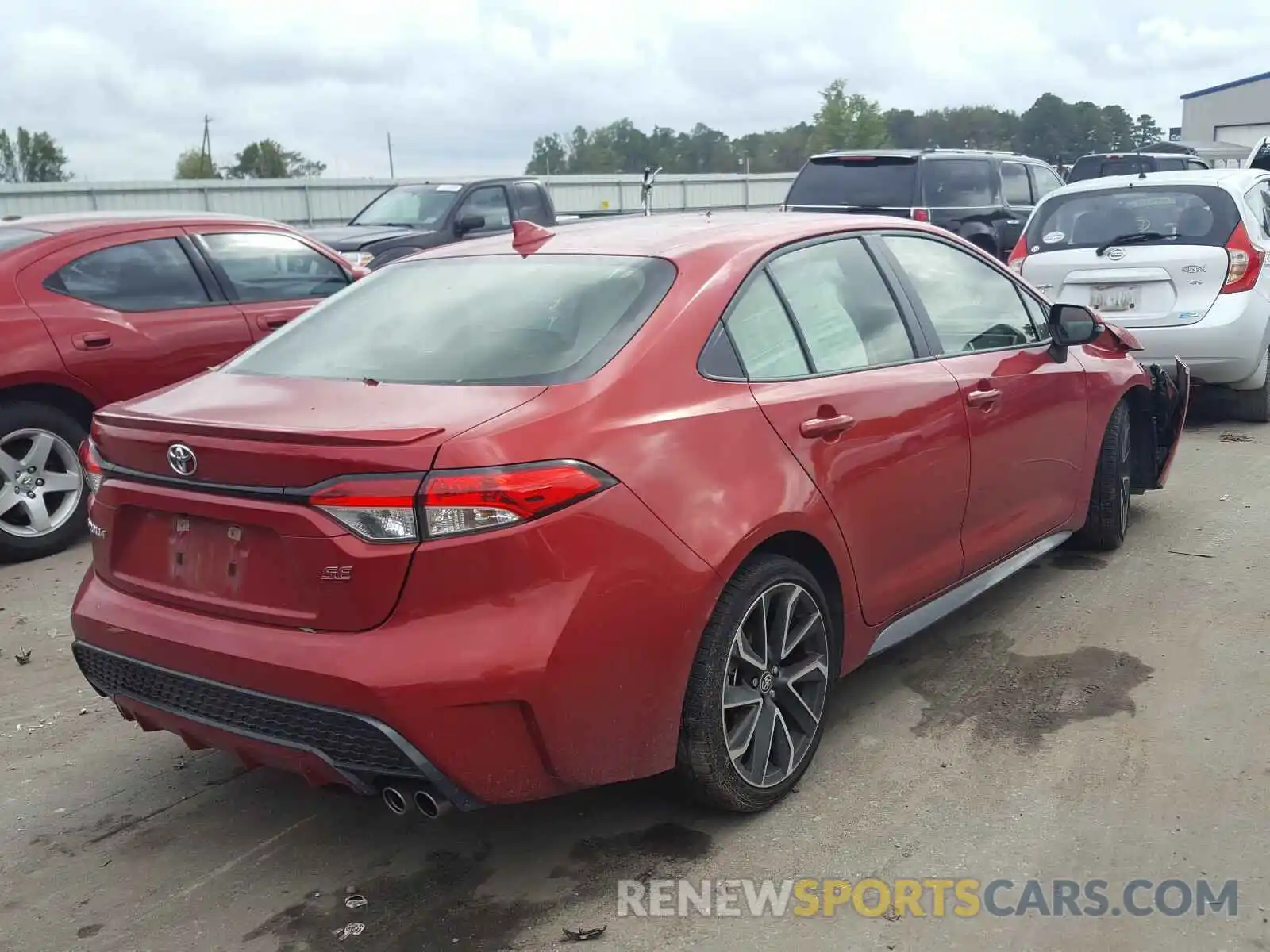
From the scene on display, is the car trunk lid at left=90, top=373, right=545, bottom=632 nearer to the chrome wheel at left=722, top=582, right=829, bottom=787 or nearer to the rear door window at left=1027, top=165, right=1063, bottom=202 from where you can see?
the chrome wheel at left=722, top=582, right=829, bottom=787

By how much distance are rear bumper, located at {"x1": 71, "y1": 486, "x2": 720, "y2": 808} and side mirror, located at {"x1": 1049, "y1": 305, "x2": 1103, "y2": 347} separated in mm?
2568

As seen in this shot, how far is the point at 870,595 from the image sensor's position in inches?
153

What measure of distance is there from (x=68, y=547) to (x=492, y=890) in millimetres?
4288

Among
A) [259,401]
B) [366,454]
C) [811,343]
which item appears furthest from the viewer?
[811,343]

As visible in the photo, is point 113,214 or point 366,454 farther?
point 113,214

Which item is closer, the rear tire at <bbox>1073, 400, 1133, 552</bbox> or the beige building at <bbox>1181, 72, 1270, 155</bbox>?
the rear tire at <bbox>1073, 400, 1133, 552</bbox>

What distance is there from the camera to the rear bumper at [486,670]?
9.24 feet

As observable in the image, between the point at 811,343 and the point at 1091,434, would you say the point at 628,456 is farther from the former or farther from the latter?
the point at 1091,434

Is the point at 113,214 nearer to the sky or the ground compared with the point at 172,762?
nearer to the sky

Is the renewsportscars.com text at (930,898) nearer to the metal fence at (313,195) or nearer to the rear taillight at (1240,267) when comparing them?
the rear taillight at (1240,267)

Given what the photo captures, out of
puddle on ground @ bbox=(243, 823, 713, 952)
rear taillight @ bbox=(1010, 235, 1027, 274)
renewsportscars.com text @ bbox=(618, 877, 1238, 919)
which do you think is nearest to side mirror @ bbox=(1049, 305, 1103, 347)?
renewsportscars.com text @ bbox=(618, 877, 1238, 919)

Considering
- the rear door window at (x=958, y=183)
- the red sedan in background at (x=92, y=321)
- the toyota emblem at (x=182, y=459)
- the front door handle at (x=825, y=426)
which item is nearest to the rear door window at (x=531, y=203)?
the rear door window at (x=958, y=183)

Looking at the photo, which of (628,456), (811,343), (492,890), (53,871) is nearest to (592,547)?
(628,456)

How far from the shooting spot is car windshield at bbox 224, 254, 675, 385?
3.30 m
